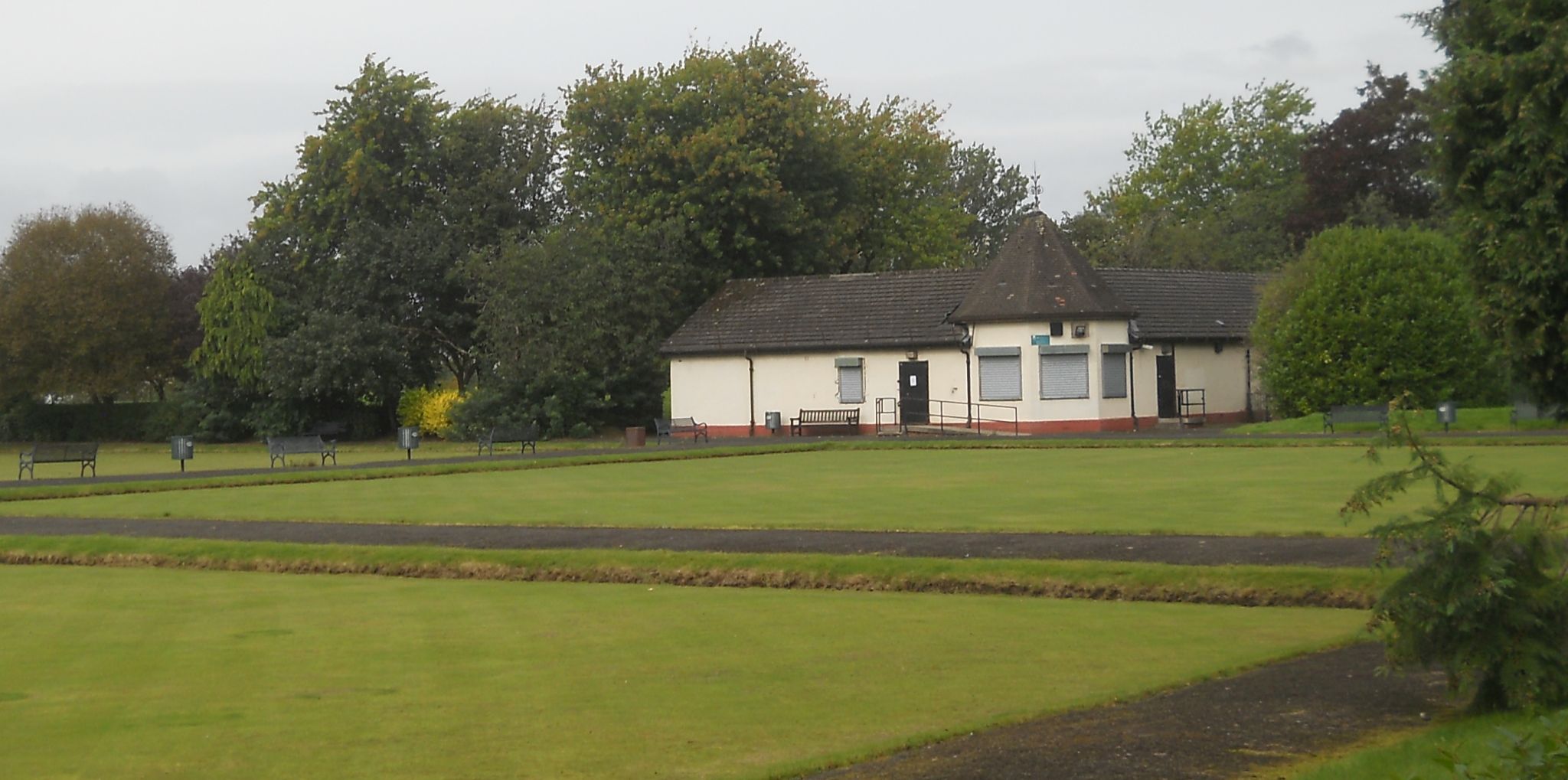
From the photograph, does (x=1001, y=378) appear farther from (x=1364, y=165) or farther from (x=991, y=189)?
(x=991, y=189)

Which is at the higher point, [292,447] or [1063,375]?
[1063,375]

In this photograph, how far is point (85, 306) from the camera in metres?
66.8

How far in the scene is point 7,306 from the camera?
65.7m

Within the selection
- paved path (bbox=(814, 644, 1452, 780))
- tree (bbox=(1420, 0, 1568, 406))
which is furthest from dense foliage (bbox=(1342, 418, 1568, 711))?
tree (bbox=(1420, 0, 1568, 406))

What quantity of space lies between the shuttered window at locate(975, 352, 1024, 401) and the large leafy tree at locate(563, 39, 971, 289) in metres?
12.1

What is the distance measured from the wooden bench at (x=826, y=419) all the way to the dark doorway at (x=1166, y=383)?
377 inches

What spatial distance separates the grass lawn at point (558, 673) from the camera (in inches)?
359

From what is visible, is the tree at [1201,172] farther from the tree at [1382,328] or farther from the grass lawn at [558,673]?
the grass lawn at [558,673]

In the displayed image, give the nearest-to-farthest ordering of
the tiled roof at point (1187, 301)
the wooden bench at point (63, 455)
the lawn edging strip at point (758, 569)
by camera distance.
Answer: the lawn edging strip at point (758, 569)
the wooden bench at point (63, 455)
the tiled roof at point (1187, 301)

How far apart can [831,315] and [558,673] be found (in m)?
43.0

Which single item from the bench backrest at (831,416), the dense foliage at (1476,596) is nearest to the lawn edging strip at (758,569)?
the dense foliage at (1476,596)

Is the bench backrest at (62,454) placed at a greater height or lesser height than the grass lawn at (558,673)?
greater

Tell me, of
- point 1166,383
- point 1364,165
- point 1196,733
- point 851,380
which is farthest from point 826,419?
point 1196,733

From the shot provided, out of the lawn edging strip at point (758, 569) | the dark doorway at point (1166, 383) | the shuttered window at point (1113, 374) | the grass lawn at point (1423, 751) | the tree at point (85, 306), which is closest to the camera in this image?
the grass lawn at point (1423, 751)
